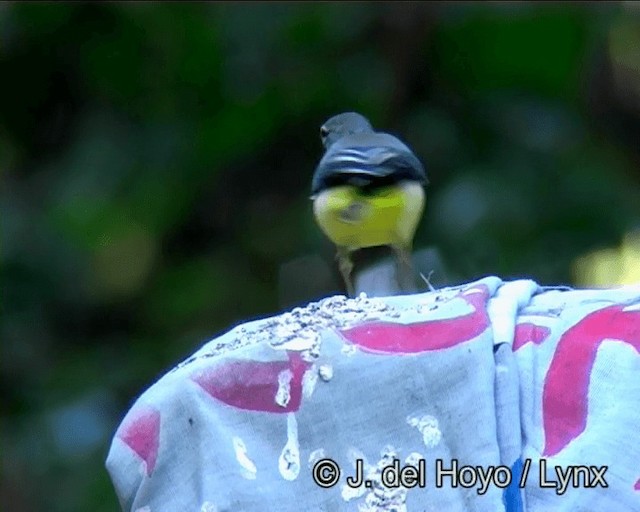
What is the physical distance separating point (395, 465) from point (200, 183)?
85.4 inches

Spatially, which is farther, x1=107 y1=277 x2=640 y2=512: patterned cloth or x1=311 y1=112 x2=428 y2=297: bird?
x1=311 y1=112 x2=428 y2=297: bird

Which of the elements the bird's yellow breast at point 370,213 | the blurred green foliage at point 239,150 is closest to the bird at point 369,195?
the bird's yellow breast at point 370,213

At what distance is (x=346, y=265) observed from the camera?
1.65m

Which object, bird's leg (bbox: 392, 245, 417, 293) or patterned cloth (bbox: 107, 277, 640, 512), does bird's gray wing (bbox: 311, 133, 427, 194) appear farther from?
patterned cloth (bbox: 107, 277, 640, 512)

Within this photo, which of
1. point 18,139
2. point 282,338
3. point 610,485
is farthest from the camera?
point 18,139

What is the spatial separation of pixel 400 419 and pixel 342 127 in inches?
32.6

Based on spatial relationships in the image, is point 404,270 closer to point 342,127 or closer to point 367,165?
point 367,165

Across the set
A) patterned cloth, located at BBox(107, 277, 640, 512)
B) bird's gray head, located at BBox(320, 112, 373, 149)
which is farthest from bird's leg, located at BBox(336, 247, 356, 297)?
patterned cloth, located at BBox(107, 277, 640, 512)

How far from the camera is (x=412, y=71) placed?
3.19 m

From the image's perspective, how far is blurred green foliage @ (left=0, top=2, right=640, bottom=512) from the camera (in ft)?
10.0

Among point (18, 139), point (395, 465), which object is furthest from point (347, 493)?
point (18, 139)

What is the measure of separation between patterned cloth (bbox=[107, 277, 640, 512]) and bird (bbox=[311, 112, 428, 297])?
46 cm

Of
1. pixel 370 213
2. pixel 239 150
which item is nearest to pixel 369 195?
pixel 370 213

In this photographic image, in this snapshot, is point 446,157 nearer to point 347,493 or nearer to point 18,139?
point 18,139
